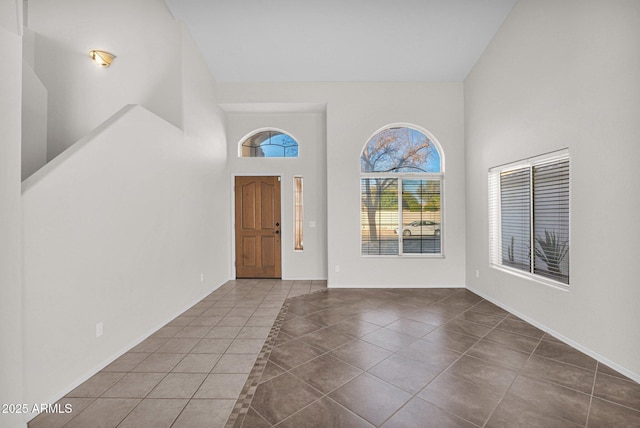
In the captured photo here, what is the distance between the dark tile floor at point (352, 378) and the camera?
5.83ft

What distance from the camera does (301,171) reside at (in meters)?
5.58

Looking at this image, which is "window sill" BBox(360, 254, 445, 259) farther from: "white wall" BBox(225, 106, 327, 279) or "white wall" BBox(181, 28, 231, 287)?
"white wall" BBox(181, 28, 231, 287)

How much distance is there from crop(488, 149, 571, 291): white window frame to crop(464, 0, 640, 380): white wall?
0.09 meters

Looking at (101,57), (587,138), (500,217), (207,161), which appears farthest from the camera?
(207,161)

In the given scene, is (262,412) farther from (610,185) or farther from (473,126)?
(473,126)

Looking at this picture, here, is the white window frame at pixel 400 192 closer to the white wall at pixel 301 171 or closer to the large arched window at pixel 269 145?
the white wall at pixel 301 171

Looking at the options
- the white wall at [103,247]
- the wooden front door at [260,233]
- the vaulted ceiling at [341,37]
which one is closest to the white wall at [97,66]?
the vaulted ceiling at [341,37]

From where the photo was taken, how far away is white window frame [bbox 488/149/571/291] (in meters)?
2.99

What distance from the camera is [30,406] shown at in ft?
5.87

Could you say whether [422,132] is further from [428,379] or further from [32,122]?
[32,122]

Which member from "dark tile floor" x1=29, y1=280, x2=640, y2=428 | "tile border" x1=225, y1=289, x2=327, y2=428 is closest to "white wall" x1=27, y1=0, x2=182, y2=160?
"dark tile floor" x1=29, y1=280, x2=640, y2=428

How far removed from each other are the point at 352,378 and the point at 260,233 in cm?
381

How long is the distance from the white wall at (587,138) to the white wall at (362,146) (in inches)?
46.0

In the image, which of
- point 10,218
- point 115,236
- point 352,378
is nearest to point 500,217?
point 352,378
